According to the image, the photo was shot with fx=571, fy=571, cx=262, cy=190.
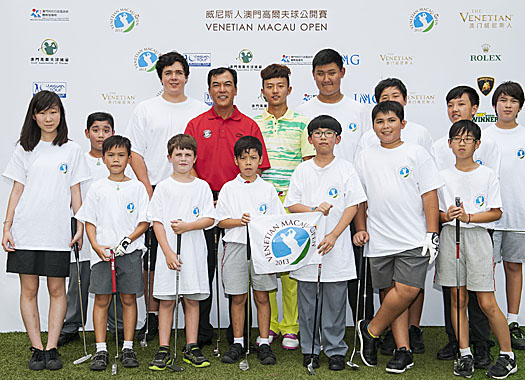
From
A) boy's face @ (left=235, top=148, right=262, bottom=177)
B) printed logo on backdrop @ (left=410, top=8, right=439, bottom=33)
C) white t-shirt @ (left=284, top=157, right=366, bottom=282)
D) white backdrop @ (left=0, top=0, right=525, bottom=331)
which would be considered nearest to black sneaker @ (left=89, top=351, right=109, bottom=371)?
white backdrop @ (left=0, top=0, right=525, bottom=331)

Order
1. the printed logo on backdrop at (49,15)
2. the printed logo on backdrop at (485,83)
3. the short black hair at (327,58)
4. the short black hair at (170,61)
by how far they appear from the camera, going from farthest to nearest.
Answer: the printed logo on backdrop at (485,83) < the printed logo on backdrop at (49,15) < the short black hair at (170,61) < the short black hair at (327,58)

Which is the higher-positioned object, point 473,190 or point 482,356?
point 473,190

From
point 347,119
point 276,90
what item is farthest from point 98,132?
point 347,119

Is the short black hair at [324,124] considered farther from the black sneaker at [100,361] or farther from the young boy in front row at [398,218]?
the black sneaker at [100,361]

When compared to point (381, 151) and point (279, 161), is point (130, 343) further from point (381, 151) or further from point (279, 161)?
point (381, 151)

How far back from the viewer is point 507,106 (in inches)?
164

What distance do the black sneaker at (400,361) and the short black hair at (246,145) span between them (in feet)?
5.03

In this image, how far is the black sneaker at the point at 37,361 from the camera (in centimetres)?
362

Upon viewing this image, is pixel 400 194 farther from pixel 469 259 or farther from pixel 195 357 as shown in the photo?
pixel 195 357

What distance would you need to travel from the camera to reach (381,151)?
142 inches

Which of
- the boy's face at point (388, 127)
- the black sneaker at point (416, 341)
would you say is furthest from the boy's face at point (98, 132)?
the black sneaker at point (416, 341)

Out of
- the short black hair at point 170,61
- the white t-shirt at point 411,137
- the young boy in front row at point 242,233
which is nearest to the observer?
the young boy in front row at point 242,233

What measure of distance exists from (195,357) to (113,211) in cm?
107

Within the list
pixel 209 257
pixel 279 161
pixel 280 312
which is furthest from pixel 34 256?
pixel 280 312
